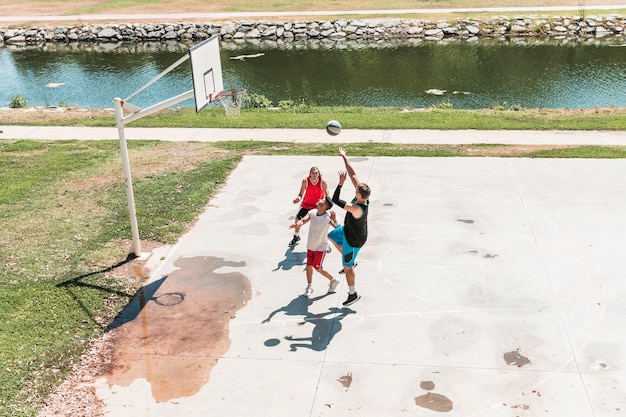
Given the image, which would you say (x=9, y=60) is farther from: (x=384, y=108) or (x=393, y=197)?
(x=393, y=197)

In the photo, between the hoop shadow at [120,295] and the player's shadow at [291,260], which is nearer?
the hoop shadow at [120,295]

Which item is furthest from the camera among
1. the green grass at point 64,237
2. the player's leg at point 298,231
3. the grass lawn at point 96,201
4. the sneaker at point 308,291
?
the player's leg at point 298,231

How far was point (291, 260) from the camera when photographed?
1348 centimetres

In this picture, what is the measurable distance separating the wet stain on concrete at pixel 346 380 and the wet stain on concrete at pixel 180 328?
1831mm

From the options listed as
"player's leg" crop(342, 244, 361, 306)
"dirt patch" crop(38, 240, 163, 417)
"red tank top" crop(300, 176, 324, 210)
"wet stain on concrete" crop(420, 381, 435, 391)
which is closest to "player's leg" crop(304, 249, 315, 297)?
"player's leg" crop(342, 244, 361, 306)

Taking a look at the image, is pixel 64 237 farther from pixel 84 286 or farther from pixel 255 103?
pixel 255 103

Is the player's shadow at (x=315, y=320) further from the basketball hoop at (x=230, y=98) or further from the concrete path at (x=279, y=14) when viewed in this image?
the concrete path at (x=279, y=14)

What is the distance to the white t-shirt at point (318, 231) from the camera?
11.8m

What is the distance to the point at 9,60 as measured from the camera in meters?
39.9

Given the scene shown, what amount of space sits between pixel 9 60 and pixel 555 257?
114ft

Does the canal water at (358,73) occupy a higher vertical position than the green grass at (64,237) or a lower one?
lower

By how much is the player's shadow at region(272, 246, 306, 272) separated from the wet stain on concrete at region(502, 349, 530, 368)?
4.23 meters

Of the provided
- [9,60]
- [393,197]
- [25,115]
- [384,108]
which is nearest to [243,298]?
[393,197]

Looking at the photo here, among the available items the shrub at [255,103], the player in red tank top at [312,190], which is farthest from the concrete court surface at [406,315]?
the shrub at [255,103]
